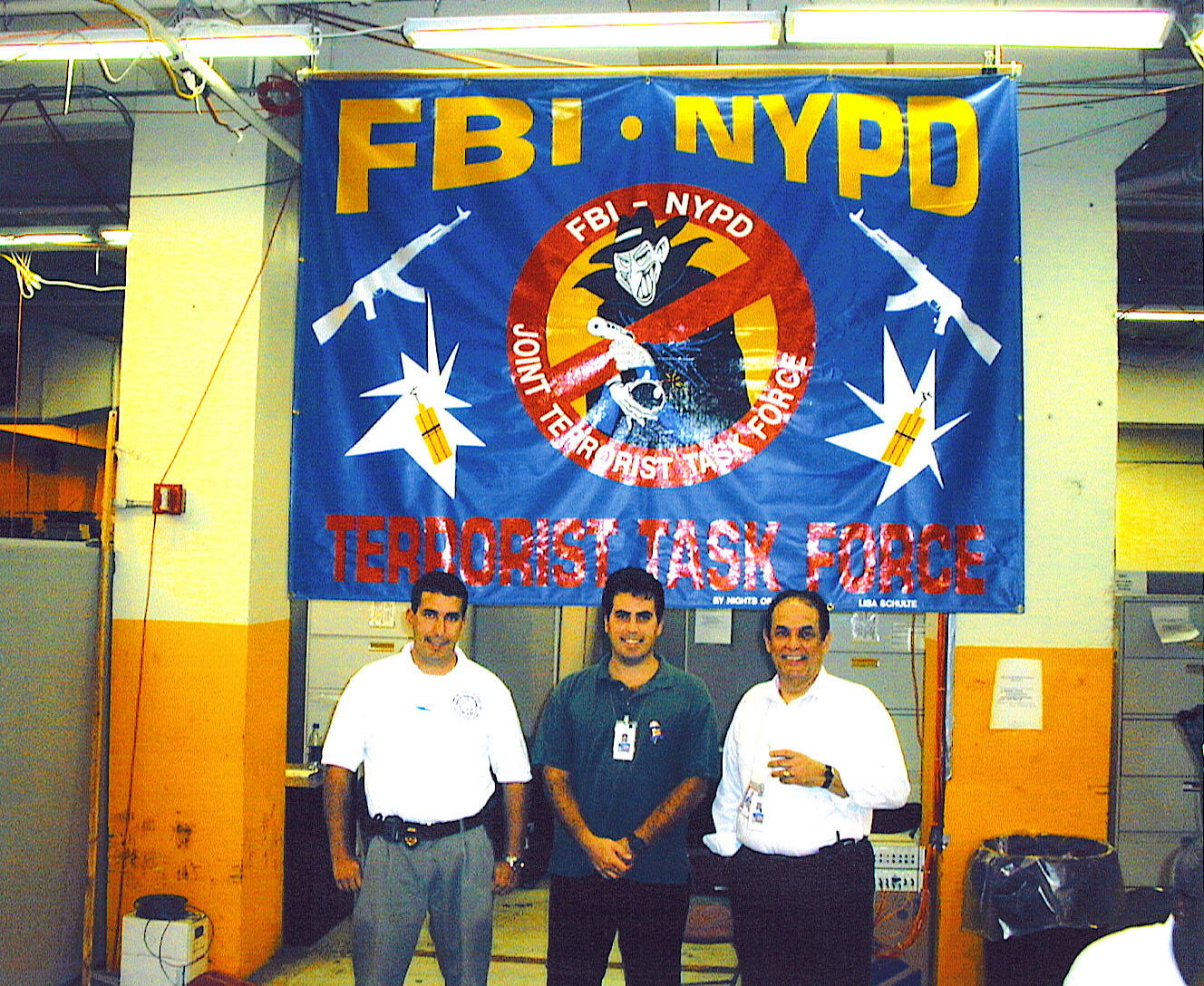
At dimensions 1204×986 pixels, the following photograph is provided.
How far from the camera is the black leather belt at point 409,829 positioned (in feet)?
11.7

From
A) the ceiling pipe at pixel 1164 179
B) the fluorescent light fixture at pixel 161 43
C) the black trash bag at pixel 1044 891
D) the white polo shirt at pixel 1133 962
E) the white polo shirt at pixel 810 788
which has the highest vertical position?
the ceiling pipe at pixel 1164 179

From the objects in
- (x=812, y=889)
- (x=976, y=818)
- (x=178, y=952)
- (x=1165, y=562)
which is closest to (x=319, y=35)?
(x=812, y=889)

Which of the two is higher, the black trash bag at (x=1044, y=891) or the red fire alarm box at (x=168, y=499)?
the red fire alarm box at (x=168, y=499)

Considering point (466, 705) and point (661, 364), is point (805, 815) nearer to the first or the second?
point (466, 705)

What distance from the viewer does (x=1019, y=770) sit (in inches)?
181

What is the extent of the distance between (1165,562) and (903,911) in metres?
7.65

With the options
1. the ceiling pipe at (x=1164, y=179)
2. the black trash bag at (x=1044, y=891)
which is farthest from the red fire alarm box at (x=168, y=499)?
the ceiling pipe at (x=1164, y=179)

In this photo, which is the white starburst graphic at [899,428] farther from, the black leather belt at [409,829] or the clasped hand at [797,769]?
the black leather belt at [409,829]

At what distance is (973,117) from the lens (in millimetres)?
4195

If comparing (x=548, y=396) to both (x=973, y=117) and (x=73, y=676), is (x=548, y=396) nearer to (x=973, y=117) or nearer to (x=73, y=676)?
(x=973, y=117)

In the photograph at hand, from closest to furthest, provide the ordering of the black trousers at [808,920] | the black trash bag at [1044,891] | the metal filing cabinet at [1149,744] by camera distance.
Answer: the black trousers at [808,920] → the black trash bag at [1044,891] → the metal filing cabinet at [1149,744]

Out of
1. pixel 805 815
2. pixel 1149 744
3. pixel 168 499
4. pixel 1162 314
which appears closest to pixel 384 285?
pixel 168 499

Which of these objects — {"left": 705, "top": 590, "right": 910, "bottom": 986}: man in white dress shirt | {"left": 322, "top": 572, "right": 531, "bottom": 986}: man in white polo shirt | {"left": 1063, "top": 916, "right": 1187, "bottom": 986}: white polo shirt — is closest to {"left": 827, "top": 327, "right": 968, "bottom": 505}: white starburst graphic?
{"left": 705, "top": 590, "right": 910, "bottom": 986}: man in white dress shirt

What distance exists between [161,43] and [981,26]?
2.75 m
